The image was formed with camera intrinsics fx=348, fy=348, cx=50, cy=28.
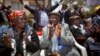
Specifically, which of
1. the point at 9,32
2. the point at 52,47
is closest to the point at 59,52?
the point at 52,47

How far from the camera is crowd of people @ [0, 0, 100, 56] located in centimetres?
260

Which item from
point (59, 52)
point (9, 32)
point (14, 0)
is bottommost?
point (59, 52)

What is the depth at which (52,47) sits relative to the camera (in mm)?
2625

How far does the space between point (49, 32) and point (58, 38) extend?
0.27ft

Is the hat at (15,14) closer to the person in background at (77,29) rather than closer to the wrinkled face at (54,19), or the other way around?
the wrinkled face at (54,19)

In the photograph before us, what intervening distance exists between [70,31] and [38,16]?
0.88 ft

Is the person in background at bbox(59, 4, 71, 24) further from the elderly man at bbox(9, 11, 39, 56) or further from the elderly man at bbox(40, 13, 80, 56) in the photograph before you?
the elderly man at bbox(9, 11, 39, 56)

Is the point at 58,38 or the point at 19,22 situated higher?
the point at 19,22

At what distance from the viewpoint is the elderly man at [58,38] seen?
262 cm

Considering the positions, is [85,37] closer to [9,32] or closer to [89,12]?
[89,12]

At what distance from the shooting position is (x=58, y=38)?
104 inches

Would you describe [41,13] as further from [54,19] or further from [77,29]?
[77,29]

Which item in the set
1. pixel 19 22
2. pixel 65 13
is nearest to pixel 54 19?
pixel 65 13

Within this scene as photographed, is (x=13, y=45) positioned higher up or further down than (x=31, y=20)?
further down
